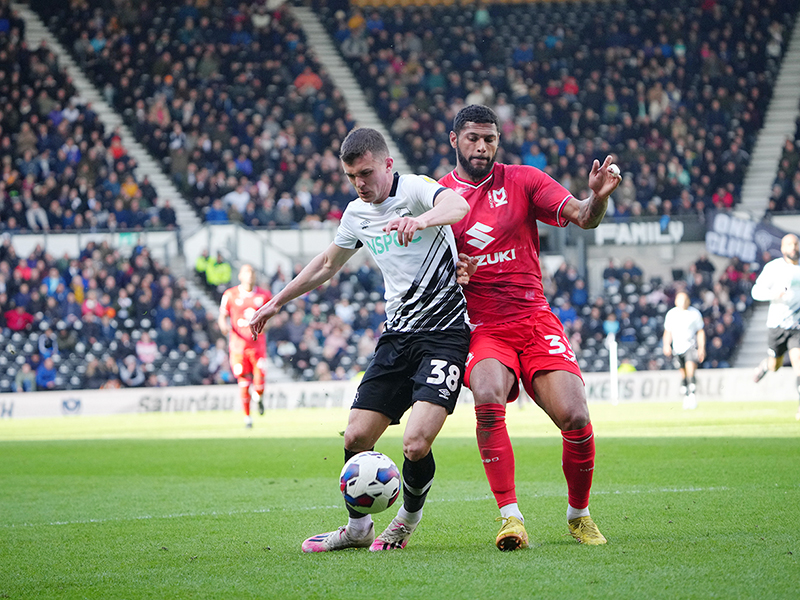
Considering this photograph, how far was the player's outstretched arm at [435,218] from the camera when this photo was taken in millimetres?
4762

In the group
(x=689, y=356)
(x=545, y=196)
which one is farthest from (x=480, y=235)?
(x=689, y=356)

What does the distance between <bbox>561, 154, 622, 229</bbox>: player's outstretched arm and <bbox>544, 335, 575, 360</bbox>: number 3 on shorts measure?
65cm

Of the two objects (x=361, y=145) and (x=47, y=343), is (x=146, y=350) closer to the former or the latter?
(x=47, y=343)

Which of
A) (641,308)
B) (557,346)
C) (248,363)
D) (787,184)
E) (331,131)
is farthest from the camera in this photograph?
(331,131)

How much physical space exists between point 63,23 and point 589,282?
56.9 ft

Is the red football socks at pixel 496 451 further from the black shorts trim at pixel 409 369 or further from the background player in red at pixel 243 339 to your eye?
the background player in red at pixel 243 339

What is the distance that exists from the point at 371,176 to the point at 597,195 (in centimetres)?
117

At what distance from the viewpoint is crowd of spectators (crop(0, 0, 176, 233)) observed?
79.8ft

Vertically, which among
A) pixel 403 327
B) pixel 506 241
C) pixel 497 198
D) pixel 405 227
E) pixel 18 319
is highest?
pixel 497 198

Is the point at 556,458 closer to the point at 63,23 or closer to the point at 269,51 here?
the point at 269,51

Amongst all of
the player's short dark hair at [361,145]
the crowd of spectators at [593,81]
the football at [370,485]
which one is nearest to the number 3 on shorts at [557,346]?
the football at [370,485]

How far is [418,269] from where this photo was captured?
17.9 ft

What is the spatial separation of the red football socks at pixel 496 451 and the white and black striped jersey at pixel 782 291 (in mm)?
9429

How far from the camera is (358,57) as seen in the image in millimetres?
30672
